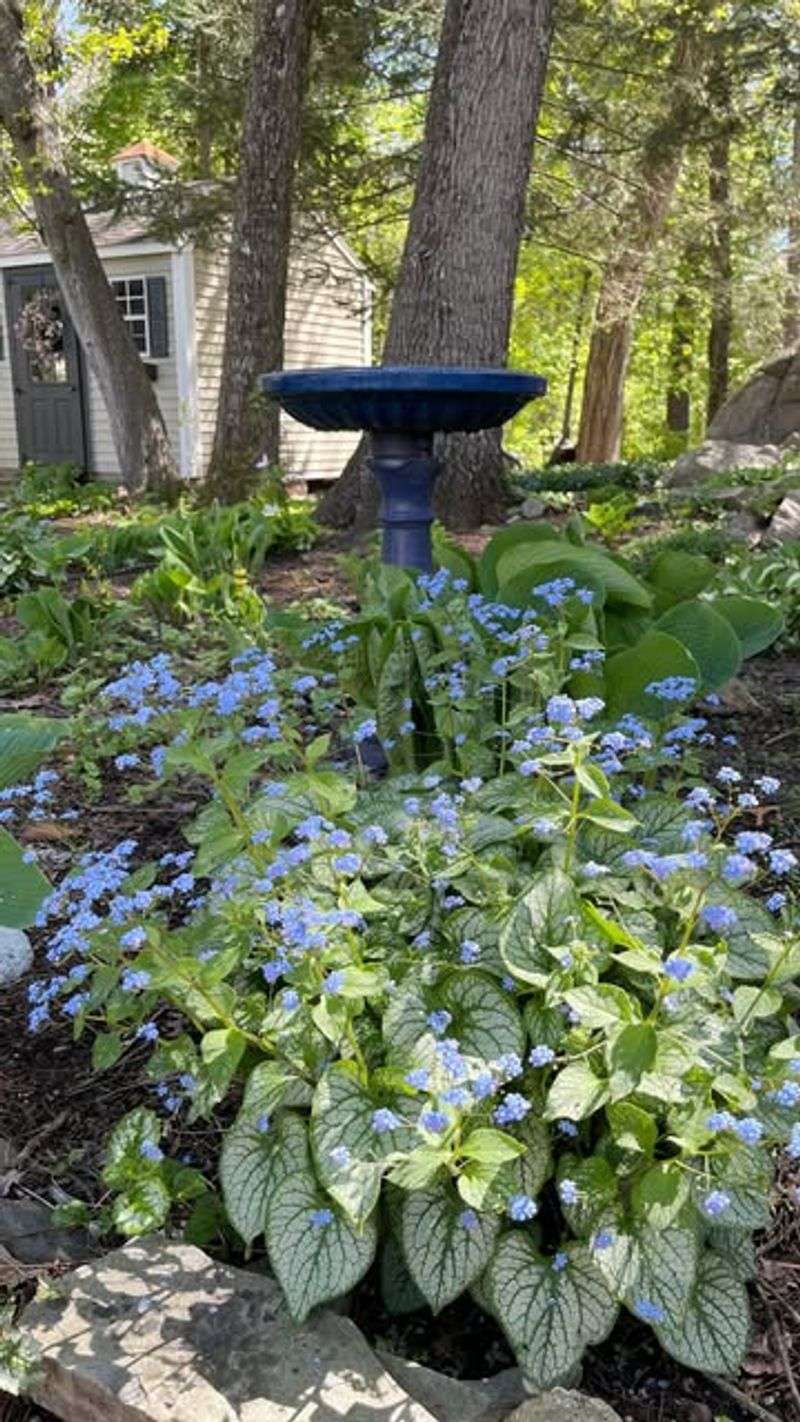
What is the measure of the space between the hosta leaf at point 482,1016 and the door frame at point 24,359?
12.3 m

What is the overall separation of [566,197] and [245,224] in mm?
5032

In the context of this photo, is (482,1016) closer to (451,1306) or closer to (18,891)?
(451,1306)

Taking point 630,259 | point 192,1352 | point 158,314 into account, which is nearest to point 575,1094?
point 192,1352

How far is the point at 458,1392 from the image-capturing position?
1.19m

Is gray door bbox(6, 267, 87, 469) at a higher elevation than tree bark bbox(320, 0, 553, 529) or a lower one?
lower

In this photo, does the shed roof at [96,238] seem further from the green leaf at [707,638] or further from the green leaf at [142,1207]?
the green leaf at [142,1207]

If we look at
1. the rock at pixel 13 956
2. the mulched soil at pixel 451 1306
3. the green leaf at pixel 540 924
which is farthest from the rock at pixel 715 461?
the green leaf at pixel 540 924

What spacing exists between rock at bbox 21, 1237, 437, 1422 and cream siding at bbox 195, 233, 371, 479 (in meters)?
10.6

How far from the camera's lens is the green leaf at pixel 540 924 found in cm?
136

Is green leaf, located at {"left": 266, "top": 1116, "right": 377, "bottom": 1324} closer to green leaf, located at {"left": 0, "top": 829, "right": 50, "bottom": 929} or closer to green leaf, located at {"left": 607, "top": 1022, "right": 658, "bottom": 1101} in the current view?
green leaf, located at {"left": 607, "top": 1022, "right": 658, "bottom": 1101}

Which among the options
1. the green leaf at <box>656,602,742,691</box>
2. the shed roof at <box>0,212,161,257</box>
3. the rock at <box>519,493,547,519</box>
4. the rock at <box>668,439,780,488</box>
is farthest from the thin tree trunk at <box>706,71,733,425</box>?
the green leaf at <box>656,602,742,691</box>

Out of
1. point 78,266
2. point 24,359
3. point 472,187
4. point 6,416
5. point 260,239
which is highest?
point 472,187

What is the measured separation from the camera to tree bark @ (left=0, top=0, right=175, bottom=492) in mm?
8125

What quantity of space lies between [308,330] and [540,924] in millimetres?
13448
